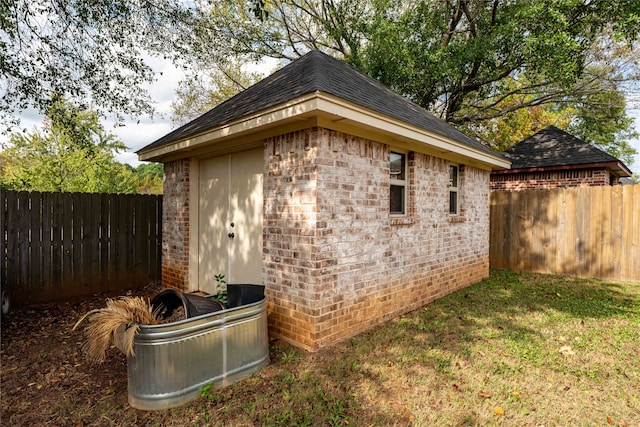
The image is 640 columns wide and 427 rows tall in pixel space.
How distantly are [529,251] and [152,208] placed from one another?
31.4 feet

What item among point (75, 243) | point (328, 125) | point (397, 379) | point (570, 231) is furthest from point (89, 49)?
point (570, 231)

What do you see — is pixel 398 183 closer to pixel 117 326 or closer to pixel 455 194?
pixel 455 194

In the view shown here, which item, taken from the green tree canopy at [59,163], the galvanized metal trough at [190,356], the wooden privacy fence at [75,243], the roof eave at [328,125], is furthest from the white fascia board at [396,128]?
the green tree canopy at [59,163]

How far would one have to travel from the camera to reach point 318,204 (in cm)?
376

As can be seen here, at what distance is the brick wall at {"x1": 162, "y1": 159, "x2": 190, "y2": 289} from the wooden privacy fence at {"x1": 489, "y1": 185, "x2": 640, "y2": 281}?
27.0 feet

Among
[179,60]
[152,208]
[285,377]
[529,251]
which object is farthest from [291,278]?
[529,251]

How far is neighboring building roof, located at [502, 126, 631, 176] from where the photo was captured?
9.74 m

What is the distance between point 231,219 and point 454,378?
380 centimetres

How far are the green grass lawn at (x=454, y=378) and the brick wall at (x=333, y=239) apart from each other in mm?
330

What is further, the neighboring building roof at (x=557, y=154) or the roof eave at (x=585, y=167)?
the neighboring building roof at (x=557, y=154)

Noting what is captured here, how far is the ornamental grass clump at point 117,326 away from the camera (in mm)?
2709

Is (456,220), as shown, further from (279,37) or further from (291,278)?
(279,37)

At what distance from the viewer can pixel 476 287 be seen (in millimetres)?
7035

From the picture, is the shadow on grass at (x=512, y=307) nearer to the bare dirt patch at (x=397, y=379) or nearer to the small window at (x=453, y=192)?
the bare dirt patch at (x=397, y=379)
